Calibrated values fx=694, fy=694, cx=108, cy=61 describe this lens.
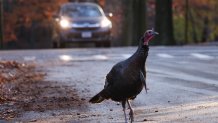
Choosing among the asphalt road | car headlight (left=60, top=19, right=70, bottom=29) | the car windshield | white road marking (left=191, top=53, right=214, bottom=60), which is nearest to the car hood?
car headlight (left=60, top=19, right=70, bottom=29)

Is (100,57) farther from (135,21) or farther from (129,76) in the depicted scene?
(135,21)

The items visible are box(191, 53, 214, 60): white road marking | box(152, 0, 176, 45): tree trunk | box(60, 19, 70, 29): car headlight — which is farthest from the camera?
box(152, 0, 176, 45): tree trunk

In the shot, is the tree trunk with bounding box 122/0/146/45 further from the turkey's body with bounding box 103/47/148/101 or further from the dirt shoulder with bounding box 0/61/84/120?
the turkey's body with bounding box 103/47/148/101

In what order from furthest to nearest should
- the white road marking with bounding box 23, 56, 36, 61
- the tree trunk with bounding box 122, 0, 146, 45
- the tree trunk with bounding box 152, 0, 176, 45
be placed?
the tree trunk with bounding box 122, 0, 146, 45, the tree trunk with bounding box 152, 0, 176, 45, the white road marking with bounding box 23, 56, 36, 61

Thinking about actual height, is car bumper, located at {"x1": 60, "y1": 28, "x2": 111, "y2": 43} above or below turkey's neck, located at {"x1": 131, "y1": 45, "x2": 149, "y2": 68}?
below

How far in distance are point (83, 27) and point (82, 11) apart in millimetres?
1474

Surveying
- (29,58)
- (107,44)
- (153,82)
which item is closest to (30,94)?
(153,82)

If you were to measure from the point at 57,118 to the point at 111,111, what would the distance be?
896mm

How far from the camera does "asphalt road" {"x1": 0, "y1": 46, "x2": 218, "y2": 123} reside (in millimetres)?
9625

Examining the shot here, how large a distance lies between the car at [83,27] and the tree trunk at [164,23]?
15.5 ft

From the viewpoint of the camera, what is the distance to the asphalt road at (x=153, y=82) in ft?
31.6

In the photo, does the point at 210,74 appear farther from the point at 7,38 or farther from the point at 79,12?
the point at 7,38

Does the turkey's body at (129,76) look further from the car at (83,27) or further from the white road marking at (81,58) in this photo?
the car at (83,27)

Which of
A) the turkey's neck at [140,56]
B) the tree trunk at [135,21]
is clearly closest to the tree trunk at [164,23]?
the tree trunk at [135,21]
